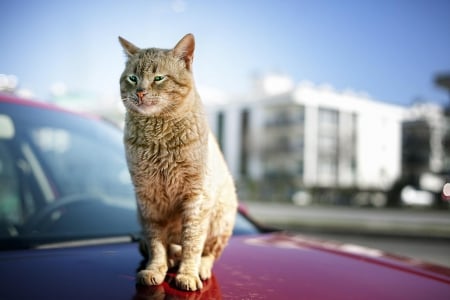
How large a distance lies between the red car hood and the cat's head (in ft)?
1.63

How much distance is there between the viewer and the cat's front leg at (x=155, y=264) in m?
1.24

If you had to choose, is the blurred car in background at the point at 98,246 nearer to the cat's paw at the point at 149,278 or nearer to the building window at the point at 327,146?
the cat's paw at the point at 149,278

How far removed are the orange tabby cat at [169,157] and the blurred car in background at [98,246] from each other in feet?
0.34

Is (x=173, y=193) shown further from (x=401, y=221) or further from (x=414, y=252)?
(x=401, y=221)

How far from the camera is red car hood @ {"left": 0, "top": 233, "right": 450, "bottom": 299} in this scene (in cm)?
117

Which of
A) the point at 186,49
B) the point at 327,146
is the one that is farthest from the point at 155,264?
the point at 327,146

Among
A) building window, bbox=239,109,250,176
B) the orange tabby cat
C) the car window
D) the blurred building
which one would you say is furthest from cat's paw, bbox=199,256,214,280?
building window, bbox=239,109,250,176

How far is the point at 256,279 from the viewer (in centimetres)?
132

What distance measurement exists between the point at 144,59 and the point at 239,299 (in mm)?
765

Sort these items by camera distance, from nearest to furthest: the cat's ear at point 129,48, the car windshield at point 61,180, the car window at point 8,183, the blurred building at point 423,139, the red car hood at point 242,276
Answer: the red car hood at point 242,276
the cat's ear at point 129,48
the car windshield at point 61,180
the car window at point 8,183
the blurred building at point 423,139

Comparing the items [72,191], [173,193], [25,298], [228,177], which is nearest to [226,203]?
[228,177]

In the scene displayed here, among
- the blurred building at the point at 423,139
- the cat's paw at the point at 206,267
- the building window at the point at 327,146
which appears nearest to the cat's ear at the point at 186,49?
the cat's paw at the point at 206,267

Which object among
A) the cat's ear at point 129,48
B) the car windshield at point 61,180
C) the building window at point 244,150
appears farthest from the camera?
the building window at point 244,150

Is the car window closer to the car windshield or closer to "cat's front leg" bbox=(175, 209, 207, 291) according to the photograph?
the car windshield
